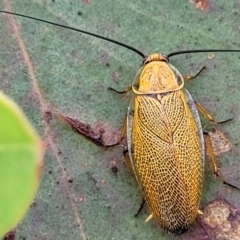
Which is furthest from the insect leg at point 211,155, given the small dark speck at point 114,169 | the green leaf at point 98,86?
the small dark speck at point 114,169

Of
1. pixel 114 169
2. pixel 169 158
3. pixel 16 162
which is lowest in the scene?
pixel 114 169

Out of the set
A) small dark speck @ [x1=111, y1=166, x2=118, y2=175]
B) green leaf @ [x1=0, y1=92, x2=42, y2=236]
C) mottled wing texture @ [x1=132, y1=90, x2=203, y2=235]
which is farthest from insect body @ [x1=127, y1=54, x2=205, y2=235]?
green leaf @ [x1=0, y1=92, x2=42, y2=236]

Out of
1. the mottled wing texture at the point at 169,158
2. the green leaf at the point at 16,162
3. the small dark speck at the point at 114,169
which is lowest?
the small dark speck at the point at 114,169

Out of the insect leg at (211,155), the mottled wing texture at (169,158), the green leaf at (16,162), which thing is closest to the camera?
the green leaf at (16,162)

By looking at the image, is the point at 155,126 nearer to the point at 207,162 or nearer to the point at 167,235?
the point at 207,162

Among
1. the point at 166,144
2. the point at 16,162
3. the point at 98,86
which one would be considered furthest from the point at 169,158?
the point at 16,162

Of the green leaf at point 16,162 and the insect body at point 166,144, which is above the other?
the green leaf at point 16,162

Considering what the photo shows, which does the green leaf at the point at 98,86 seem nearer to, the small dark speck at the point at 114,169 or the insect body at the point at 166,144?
the small dark speck at the point at 114,169

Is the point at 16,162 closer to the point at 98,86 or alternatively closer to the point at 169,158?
the point at 169,158
